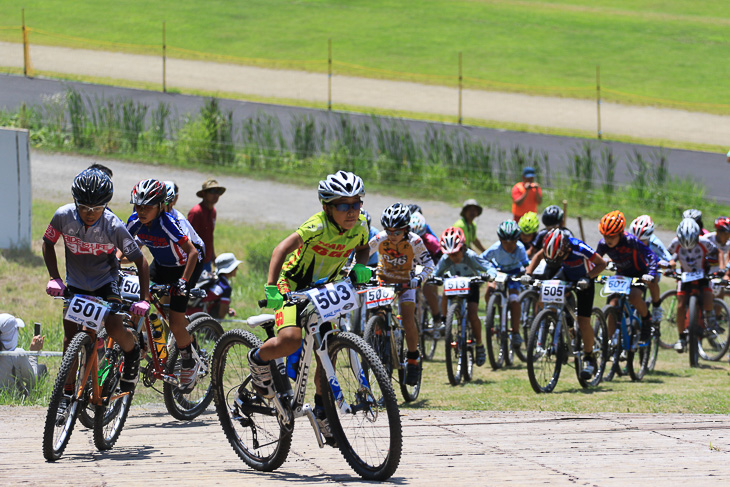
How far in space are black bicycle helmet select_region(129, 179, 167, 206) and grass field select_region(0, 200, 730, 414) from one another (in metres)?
2.59

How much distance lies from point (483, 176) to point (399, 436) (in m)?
19.5

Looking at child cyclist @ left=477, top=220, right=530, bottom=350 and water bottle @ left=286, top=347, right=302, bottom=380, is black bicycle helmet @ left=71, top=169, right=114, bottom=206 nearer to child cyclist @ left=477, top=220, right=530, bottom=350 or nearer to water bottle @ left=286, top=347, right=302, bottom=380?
water bottle @ left=286, top=347, right=302, bottom=380

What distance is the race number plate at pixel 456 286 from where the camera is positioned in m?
12.3

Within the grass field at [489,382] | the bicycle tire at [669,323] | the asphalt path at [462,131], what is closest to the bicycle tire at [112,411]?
the grass field at [489,382]

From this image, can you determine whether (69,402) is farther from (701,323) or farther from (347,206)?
(701,323)

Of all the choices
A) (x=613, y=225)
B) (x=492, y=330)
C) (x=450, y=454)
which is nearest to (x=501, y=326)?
(x=492, y=330)

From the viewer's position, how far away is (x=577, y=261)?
12164mm

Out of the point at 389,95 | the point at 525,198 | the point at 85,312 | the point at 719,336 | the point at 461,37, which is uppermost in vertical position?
the point at 461,37

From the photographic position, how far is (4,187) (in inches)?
674

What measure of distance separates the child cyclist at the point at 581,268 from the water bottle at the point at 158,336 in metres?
4.77

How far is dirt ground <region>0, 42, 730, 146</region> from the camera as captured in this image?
1388 inches

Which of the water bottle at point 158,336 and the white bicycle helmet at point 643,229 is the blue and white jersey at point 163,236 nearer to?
the water bottle at point 158,336

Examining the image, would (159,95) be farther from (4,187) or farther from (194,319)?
(194,319)

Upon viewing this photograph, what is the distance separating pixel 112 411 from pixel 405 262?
4.29 m
